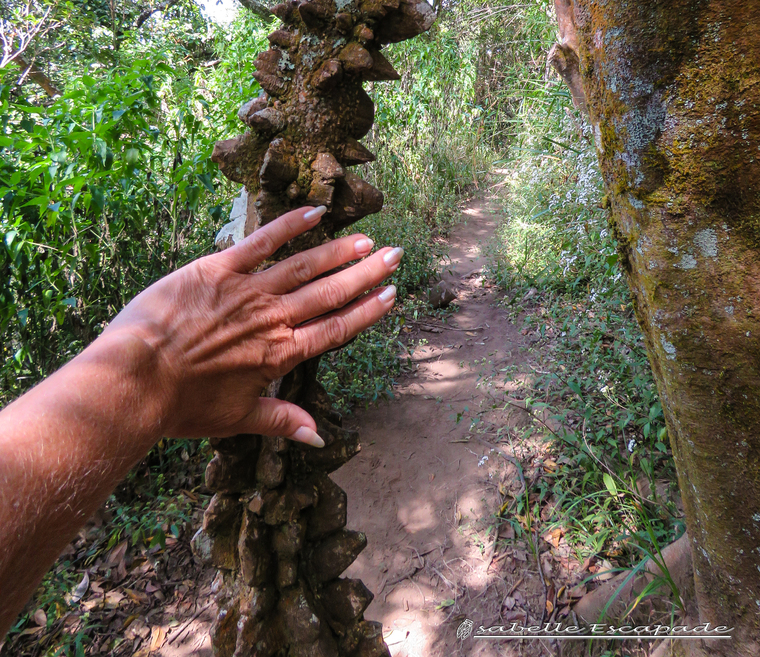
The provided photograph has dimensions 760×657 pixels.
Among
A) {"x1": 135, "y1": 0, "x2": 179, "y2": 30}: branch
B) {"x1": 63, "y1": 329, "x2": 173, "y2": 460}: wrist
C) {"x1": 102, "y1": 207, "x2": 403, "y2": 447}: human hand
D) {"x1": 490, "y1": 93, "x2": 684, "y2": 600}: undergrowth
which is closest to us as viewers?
{"x1": 63, "y1": 329, "x2": 173, "y2": 460}: wrist

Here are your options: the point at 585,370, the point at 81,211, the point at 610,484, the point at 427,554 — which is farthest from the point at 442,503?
the point at 81,211

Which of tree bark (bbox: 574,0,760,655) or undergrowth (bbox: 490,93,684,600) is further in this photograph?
undergrowth (bbox: 490,93,684,600)

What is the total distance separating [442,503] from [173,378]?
188 centimetres

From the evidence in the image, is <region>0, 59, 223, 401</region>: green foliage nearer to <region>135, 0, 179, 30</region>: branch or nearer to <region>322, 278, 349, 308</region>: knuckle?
<region>322, 278, 349, 308</region>: knuckle

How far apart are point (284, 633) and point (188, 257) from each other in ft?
7.45

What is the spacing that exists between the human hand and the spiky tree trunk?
0.13m

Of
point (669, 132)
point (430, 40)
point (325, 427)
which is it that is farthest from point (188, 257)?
point (430, 40)

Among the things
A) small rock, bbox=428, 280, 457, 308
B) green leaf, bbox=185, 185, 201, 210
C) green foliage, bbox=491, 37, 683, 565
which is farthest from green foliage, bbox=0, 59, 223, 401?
small rock, bbox=428, 280, 457, 308

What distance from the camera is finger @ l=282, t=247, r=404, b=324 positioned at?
101 cm

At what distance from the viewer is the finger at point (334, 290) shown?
101 centimetres

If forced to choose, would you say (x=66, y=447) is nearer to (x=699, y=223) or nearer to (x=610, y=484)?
(x=699, y=223)

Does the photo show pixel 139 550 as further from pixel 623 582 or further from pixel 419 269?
pixel 419 269

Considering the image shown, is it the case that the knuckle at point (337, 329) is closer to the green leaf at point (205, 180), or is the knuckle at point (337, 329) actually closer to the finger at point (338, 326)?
the finger at point (338, 326)

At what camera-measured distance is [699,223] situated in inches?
37.3
